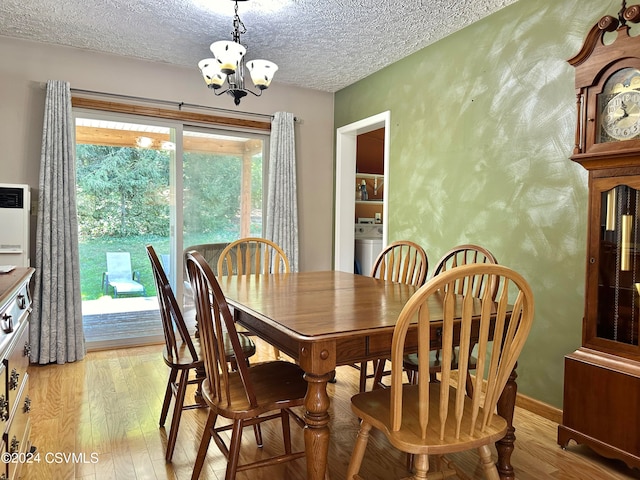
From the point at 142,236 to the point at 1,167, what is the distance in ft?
3.84

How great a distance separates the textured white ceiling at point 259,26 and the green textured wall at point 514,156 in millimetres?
268

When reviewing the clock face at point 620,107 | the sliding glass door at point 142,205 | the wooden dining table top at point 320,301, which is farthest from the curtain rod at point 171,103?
the clock face at point 620,107

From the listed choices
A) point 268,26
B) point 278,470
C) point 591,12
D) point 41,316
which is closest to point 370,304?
point 278,470

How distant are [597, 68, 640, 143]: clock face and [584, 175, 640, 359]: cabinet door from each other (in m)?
0.21

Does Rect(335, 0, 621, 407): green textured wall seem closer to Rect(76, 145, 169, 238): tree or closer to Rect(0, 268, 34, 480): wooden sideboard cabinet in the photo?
Rect(76, 145, 169, 238): tree

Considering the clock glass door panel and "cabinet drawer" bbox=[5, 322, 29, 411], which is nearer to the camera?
"cabinet drawer" bbox=[5, 322, 29, 411]

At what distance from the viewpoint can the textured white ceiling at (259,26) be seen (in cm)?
288

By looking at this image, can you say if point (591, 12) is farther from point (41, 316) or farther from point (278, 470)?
point (41, 316)

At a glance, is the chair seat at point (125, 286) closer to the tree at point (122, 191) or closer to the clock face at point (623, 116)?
the tree at point (122, 191)

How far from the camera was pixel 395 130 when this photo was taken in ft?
12.9

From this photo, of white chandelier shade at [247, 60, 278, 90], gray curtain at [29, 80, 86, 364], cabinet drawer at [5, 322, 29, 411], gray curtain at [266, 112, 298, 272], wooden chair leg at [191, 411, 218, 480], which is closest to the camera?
cabinet drawer at [5, 322, 29, 411]

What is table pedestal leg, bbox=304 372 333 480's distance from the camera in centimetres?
142

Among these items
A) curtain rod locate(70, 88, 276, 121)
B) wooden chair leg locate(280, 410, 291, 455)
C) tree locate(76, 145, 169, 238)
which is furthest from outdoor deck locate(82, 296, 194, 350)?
wooden chair leg locate(280, 410, 291, 455)

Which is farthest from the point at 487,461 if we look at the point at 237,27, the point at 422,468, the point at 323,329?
the point at 237,27
